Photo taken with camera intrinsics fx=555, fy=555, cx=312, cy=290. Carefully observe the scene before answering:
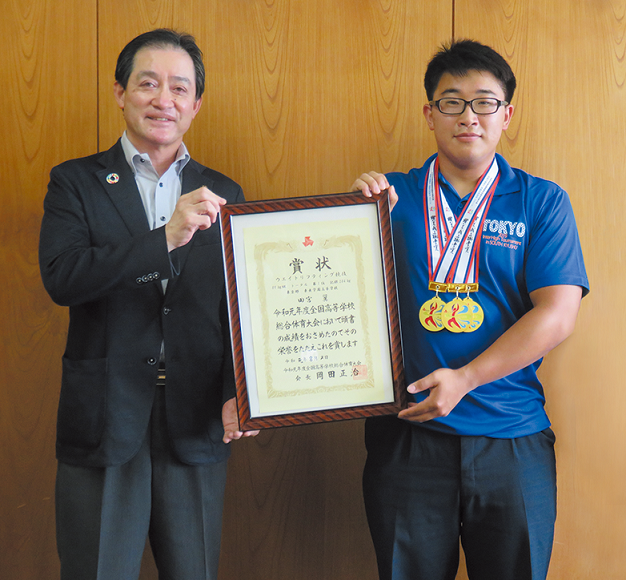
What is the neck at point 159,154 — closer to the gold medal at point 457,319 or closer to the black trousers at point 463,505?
the gold medal at point 457,319

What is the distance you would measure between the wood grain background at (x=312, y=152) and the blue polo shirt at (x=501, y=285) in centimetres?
58

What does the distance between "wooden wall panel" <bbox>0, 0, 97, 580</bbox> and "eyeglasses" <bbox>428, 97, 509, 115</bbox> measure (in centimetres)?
134

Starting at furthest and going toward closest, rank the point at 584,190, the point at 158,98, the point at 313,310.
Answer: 1. the point at 584,190
2. the point at 158,98
3. the point at 313,310

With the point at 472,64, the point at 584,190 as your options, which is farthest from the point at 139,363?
the point at 584,190

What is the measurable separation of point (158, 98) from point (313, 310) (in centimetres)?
76

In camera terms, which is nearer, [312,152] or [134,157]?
[134,157]

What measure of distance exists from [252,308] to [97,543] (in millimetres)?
779

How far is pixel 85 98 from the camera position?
2111 mm

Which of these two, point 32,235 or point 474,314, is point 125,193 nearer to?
point 32,235

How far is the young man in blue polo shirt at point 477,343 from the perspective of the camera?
1533 millimetres

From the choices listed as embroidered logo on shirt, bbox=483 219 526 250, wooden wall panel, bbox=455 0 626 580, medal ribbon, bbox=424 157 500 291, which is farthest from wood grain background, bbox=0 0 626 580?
embroidered logo on shirt, bbox=483 219 526 250

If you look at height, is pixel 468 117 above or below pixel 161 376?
above

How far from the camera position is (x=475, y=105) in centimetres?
159

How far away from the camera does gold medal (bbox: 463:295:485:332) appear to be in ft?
5.06
